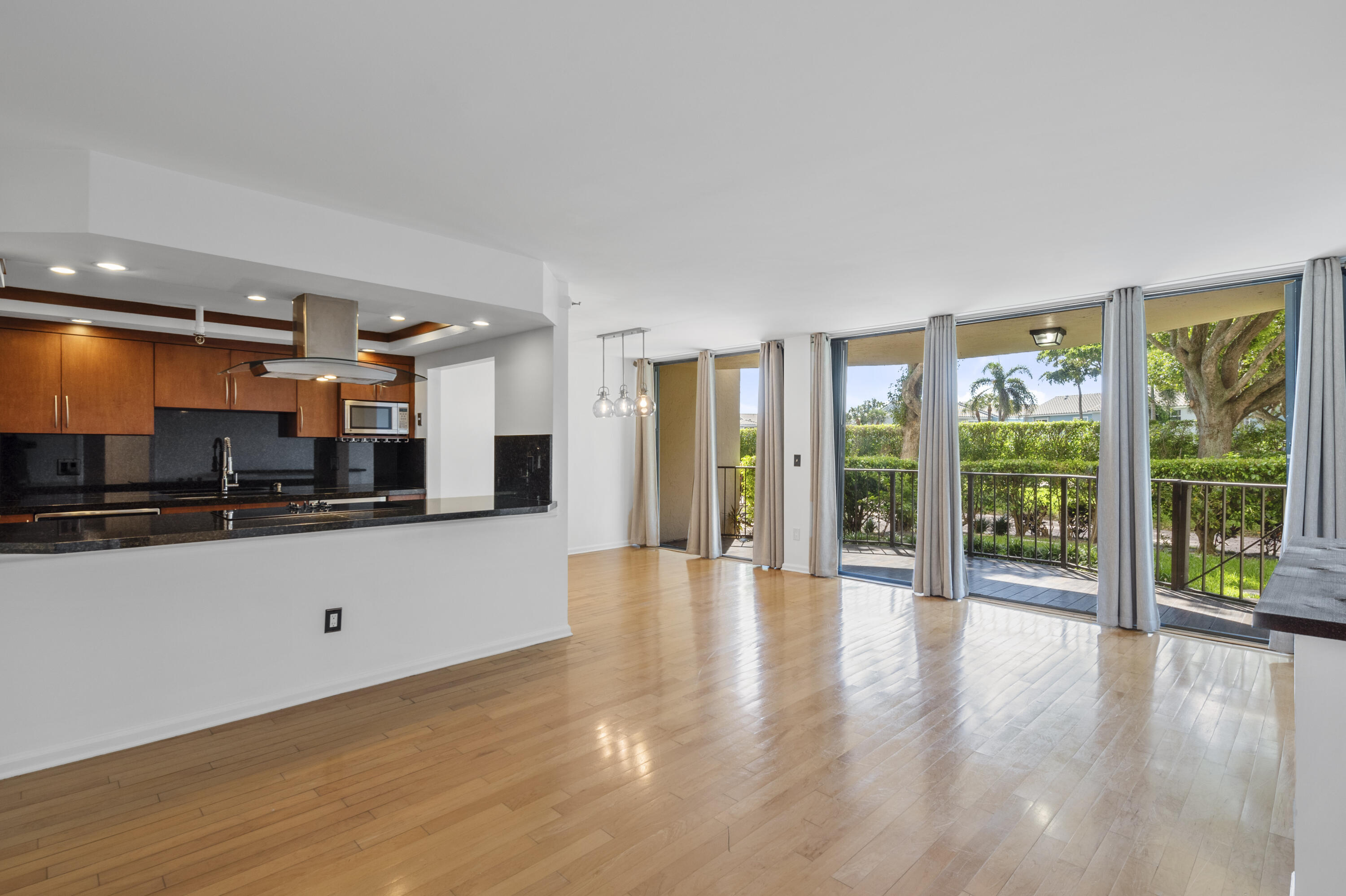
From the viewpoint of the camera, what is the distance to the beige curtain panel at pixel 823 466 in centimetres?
627

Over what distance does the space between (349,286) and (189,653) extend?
6.17ft

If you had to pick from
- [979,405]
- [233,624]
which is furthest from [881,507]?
[233,624]

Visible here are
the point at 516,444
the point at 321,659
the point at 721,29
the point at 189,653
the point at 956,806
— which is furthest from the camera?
the point at 516,444

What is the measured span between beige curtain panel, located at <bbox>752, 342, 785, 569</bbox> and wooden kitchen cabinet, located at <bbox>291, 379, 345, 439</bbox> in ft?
13.2

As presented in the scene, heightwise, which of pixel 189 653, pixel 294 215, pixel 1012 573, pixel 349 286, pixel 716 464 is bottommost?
pixel 1012 573

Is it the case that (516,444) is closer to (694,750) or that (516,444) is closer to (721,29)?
(694,750)

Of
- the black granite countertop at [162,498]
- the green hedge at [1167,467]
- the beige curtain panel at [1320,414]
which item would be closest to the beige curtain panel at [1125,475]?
the green hedge at [1167,467]

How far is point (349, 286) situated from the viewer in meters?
3.35

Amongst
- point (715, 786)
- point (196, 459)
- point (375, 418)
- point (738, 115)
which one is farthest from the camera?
point (375, 418)

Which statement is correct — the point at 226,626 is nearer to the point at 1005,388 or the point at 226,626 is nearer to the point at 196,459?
the point at 196,459

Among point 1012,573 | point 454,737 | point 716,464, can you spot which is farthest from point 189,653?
point 1012,573

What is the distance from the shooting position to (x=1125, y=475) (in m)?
4.53

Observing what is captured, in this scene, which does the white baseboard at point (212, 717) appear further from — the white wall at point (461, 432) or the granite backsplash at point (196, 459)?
the granite backsplash at point (196, 459)

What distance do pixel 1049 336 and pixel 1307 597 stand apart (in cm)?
415
